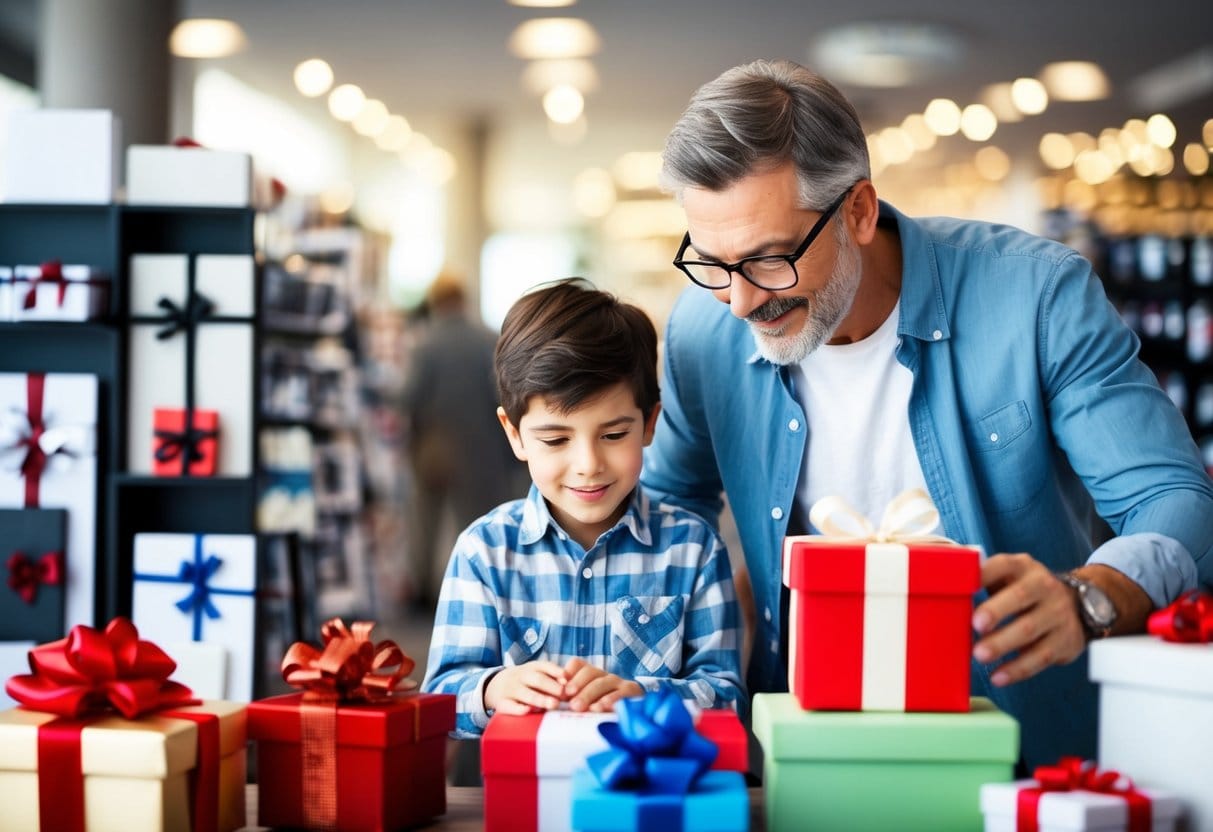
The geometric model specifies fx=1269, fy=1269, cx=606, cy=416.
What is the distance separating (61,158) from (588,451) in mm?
1825

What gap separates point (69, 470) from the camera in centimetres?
283

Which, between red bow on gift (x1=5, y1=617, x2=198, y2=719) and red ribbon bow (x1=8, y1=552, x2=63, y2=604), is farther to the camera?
red ribbon bow (x1=8, y1=552, x2=63, y2=604)

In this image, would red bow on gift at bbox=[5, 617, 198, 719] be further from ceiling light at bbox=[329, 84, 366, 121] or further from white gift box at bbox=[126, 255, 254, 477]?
ceiling light at bbox=[329, 84, 366, 121]

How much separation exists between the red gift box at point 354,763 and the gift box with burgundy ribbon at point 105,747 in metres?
0.05

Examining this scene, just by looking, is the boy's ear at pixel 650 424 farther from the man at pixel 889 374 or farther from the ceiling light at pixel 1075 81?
the ceiling light at pixel 1075 81

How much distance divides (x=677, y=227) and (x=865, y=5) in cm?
1201

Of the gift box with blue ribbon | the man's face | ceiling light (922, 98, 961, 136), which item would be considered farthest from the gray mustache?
ceiling light (922, 98, 961, 136)

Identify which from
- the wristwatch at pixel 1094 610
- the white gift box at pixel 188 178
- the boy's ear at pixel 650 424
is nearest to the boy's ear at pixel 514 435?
the boy's ear at pixel 650 424

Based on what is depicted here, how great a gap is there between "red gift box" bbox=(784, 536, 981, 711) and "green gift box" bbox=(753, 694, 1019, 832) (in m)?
0.02

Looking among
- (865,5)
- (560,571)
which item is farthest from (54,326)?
(865,5)

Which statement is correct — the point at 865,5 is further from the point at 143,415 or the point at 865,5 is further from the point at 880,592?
the point at 880,592

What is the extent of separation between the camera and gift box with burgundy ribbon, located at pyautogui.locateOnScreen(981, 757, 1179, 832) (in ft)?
3.52

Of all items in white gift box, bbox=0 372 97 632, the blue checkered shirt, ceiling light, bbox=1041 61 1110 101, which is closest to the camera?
the blue checkered shirt

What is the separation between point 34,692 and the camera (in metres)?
1.22
